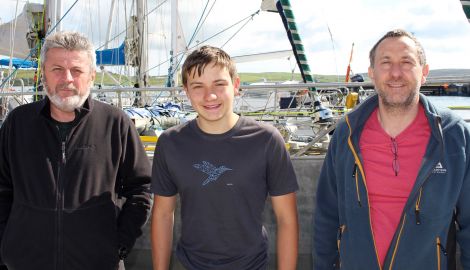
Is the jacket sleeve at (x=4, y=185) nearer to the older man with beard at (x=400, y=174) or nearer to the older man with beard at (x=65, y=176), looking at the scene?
the older man with beard at (x=65, y=176)

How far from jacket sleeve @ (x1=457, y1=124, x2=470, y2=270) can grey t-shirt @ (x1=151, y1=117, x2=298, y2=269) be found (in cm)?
88

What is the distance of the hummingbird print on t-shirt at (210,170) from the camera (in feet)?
7.88

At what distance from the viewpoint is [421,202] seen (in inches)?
90.4

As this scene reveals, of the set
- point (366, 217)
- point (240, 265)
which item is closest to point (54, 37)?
point (240, 265)

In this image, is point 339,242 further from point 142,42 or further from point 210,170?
point 142,42

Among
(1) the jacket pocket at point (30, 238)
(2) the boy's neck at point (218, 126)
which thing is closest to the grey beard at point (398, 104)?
(2) the boy's neck at point (218, 126)

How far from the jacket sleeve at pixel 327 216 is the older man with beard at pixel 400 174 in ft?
0.16

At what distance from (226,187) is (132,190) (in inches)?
29.3

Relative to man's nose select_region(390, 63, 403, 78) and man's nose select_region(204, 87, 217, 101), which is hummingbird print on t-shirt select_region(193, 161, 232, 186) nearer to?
man's nose select_region(204, 87, 217, 101)

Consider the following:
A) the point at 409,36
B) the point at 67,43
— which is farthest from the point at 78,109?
the point at 409,36

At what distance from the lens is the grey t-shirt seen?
94.5 inches

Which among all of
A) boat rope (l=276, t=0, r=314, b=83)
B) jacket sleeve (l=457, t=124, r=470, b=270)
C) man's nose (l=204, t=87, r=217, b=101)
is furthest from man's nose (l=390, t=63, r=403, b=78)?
boat rope (l=276, t=0, r=314, b=83)

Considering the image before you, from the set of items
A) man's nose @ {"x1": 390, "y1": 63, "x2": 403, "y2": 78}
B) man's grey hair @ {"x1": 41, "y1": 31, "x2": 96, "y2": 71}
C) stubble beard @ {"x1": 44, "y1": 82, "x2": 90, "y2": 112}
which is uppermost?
man's grey hair @ {"x1": 41, "y1": 31, "x2": 96, "y2": 71}

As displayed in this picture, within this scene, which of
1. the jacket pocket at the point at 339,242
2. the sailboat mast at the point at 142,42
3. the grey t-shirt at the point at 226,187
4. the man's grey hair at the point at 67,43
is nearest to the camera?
the grey t-shirt at the point at 226,187
